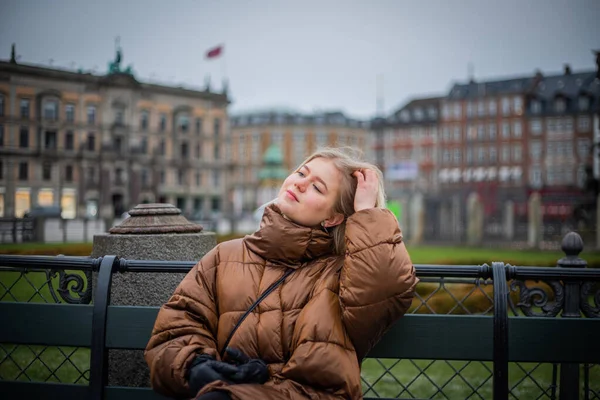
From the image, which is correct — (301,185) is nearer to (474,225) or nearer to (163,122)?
(163,122)

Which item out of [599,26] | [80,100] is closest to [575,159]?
[599,26]

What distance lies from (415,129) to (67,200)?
6017cm

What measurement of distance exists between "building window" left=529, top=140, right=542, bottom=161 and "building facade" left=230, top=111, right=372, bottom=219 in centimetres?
2232

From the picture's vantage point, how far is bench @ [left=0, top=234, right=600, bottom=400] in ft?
8.14

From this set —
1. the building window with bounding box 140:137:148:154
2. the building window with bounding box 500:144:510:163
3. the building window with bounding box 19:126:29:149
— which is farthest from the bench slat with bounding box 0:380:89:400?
the building window with bounding box 500:144:510:163

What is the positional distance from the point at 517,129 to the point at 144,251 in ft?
189

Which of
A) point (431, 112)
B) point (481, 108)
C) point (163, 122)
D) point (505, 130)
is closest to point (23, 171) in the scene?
point (163, 122)

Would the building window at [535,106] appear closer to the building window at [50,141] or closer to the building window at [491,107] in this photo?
the building window at [491,107]

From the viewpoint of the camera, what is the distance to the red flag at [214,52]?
11005 mm

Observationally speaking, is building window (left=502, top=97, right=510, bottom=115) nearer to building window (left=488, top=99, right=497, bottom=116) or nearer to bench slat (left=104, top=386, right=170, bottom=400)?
building window (left=488, top=99, right=497, bottom=116)

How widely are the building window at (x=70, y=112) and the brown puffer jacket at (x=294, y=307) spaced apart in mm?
5910

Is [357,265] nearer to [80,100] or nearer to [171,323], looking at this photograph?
[171,323]

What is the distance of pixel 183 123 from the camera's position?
33.9ft

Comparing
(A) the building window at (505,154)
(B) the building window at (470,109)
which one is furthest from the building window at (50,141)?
(B) the building window at (470,109)
